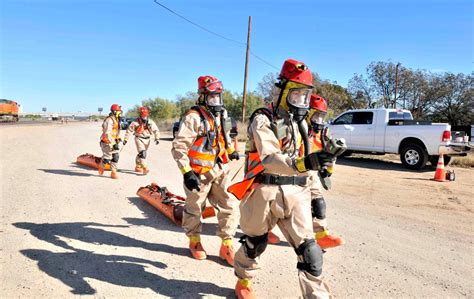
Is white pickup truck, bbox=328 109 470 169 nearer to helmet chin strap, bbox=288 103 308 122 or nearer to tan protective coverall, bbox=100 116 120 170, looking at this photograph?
tan protective coverall, bbox=100 116 120 170

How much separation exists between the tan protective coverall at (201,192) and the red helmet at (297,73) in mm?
1630

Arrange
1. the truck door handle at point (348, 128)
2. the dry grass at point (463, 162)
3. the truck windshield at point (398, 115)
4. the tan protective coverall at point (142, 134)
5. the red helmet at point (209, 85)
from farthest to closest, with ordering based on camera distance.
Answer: the truck door handle at point (348, 128), the truck windshield at point (398, 115), the dry grass at point (463, 162), the tan protective coverall at point (142, 134), the red helmet at point (209, 85)

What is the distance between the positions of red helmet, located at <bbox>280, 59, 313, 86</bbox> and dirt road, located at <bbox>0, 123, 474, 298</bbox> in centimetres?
209

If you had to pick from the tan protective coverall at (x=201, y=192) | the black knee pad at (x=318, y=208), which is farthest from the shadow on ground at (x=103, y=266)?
the black knee pad at (x=318, y=208)

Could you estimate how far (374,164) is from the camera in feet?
44.4

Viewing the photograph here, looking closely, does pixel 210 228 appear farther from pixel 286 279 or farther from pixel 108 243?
pixel 286 279

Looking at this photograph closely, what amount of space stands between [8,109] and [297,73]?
52.6 meters

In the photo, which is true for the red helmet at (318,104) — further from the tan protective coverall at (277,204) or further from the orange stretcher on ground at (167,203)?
the tan protective coverall at (277,204)

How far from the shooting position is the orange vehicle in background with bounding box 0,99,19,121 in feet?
149

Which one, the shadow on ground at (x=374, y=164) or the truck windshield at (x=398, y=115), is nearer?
the shadow on ground at (x=374, y=164)

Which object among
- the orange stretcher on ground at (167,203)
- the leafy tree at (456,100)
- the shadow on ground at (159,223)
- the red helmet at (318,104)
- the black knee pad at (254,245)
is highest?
the leafy tree at (456,100)

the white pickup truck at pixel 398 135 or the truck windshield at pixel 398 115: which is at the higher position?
the truck windshield at pixel 398 115

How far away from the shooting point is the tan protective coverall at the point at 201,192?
14.4ft

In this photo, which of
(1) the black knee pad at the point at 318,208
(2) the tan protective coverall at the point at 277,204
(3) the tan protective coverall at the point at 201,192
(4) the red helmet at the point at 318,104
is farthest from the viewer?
(4) the red helmet at the point at 318,104
